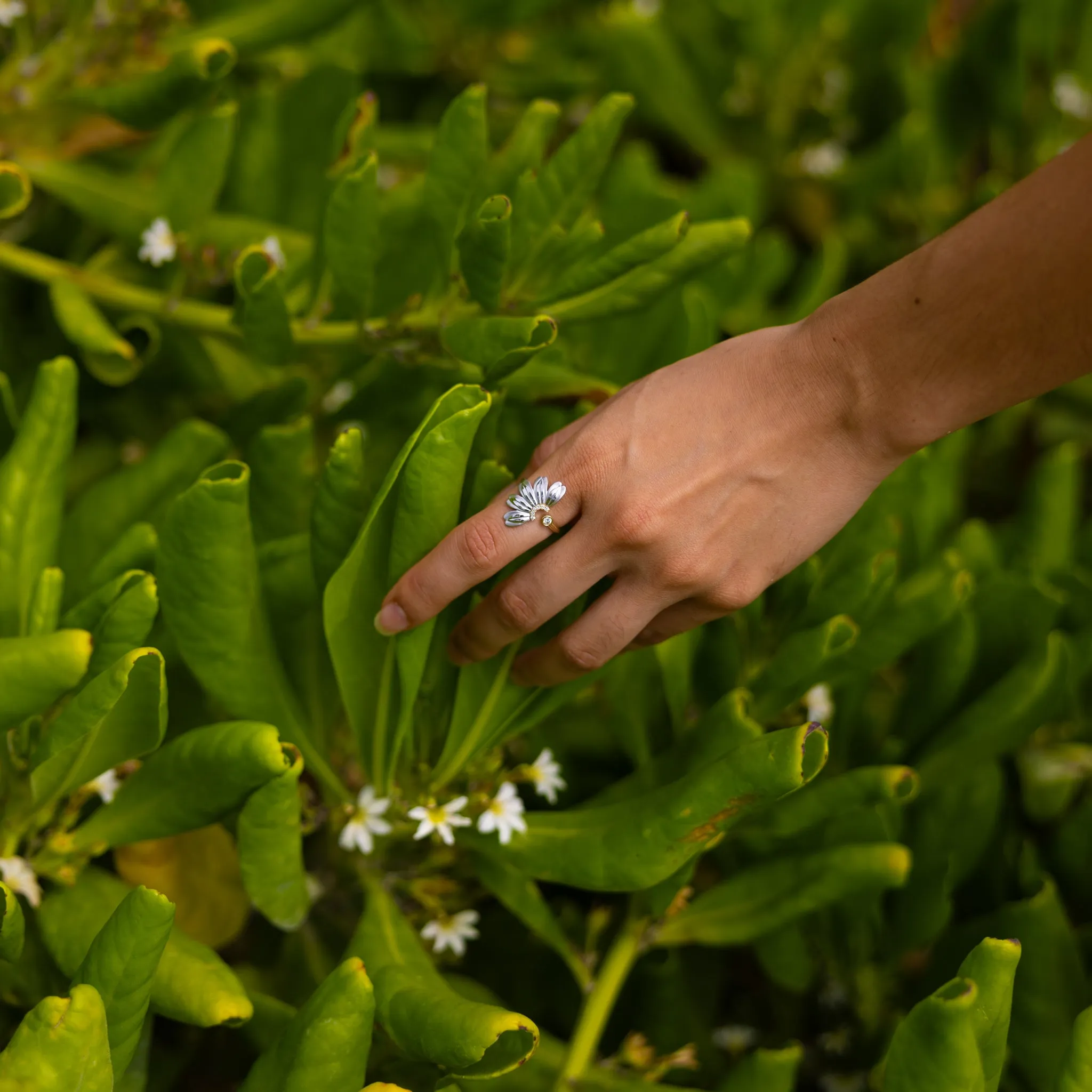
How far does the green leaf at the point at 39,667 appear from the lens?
898 millimetres

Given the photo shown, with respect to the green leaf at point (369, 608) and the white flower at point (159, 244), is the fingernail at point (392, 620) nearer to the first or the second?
the green leaf at point (369, 608)

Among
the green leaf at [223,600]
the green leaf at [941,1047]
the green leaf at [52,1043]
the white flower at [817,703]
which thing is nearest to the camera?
the green leaf at [52,1043]

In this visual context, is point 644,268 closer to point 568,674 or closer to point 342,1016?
point 568,674

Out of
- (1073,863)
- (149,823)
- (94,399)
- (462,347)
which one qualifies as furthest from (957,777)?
(94,399)


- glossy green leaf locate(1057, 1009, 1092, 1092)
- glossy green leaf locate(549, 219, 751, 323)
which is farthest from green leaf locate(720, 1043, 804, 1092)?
glossy green leaf locate(549, 219, 751, 323)

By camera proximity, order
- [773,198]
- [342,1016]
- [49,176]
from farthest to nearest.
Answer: [773,198], [49,176], [342,1016]

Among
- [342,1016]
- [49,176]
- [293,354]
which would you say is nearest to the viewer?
[342,1016]

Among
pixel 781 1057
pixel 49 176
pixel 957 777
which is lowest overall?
pixel 957 777

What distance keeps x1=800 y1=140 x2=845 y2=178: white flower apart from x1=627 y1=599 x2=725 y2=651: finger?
1345 mm

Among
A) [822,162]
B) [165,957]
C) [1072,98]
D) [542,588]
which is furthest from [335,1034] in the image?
[1072,98]

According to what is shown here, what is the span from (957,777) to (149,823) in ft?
3.01

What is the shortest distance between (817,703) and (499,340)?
567mm

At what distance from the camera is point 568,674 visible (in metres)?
1.18

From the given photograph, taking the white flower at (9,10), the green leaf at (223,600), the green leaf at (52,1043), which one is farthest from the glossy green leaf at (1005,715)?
the white flower at (9,10)
